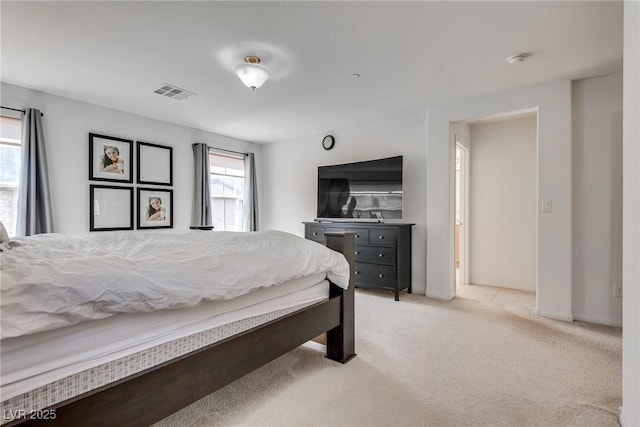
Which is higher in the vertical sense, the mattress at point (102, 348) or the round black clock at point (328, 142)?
the round black clock at point (328, 142)

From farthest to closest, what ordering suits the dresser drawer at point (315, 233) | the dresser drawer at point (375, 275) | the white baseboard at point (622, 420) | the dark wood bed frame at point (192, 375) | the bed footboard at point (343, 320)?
the dresser drawer at point (315, 233), the dresser drawer at point (375, 275), the bed footboard at point (343, 320), the white baseboard at point (622, 420), the dark wood bed frame at point (192, 375)

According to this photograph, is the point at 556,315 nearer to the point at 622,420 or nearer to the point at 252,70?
the point at 622,420

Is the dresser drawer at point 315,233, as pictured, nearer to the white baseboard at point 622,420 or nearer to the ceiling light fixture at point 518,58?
the ceiling light fixture at point 518,58

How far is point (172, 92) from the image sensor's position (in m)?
3.36

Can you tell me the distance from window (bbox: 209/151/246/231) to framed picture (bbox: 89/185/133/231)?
1.33 m

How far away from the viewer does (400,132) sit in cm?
430

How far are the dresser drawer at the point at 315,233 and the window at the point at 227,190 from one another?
1502 mm

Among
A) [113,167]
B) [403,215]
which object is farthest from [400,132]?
[113,167]

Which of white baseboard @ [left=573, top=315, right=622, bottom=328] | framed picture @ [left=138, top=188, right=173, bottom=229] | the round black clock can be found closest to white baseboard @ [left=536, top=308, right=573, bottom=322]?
white baseboard @ [left=573, top=315, right=622, bottom=328]

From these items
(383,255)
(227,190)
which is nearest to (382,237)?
(383,255)

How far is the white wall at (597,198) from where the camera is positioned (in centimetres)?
293

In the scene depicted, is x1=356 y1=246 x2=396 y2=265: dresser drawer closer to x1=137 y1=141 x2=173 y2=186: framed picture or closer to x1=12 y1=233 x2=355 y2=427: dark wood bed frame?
x1=12 y1=233 x2=355 y2=427: dark wood bed frame

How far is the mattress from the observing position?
924 millimetres

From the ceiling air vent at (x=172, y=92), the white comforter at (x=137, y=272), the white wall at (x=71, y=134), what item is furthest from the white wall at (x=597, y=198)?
the white wall at (x=71, y=134)
